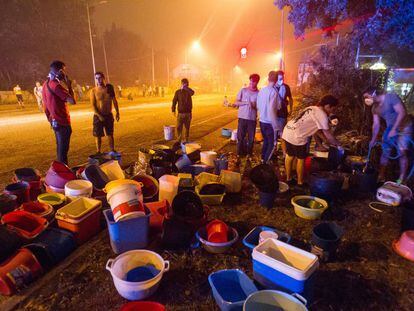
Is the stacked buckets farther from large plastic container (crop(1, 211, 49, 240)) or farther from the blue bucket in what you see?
the blue bucket

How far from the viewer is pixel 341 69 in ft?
35.0

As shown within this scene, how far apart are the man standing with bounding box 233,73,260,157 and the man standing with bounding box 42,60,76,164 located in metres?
3.99

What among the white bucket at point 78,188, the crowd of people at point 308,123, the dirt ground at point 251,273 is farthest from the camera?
the crowd of people at point 308,123

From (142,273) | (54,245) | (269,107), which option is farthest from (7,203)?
(269,107)

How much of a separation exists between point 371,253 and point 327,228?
63 cm

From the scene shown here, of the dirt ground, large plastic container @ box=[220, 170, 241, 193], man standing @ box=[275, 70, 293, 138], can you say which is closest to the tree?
man standing @ box=[275, 70, 293, 138]

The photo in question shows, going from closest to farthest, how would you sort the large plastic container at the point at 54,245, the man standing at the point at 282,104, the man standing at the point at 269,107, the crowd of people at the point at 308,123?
the large plastic container at the point at 54,245 → the crowd of people at the point at 308,123 → the man standing at the point at 269,107 → the man standing at the point at 282,104

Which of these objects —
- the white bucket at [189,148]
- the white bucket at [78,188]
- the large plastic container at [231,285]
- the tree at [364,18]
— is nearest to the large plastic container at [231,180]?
the white bucket at [189,148]

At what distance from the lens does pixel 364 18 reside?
11031 millimetres

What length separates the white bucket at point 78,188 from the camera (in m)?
4.36

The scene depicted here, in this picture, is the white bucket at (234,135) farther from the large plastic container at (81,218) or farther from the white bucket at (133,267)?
the white bucket at (133,267)

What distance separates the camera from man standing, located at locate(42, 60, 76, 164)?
18.5 ft

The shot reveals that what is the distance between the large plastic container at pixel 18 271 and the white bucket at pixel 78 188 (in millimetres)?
1149

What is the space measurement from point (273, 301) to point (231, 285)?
0.57 m
